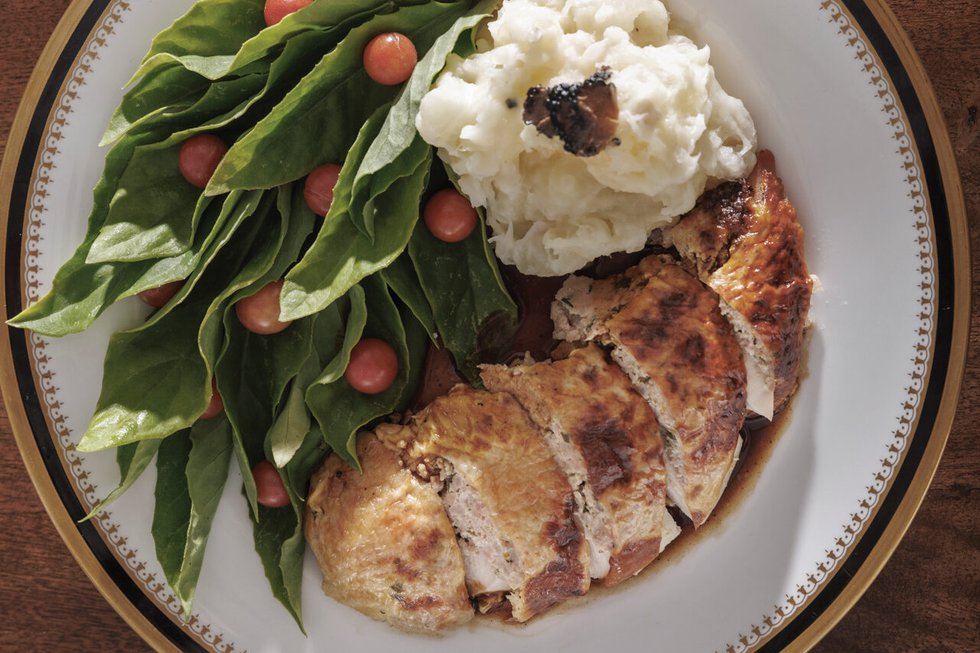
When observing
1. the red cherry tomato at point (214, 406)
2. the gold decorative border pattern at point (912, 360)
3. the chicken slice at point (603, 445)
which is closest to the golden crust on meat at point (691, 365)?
the chicken slice at point (603, 445)

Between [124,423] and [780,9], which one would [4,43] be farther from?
[780,9]

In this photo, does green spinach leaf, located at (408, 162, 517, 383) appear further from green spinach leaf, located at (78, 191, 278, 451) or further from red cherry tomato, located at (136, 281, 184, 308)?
red cherry tomato, located at (136, 281, 184, 308)

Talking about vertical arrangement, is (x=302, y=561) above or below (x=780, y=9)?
below

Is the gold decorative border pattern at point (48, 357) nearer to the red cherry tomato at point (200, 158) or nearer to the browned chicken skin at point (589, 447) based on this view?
the red cherry tomato at point (200, 158)

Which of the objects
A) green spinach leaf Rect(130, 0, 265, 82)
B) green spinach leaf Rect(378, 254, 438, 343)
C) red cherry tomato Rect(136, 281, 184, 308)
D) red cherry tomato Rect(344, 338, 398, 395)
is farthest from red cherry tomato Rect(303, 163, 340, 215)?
red cherry tomato Rect(136, 281, 184, 308)

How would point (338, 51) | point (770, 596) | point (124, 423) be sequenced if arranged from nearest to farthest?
point (338, 51) < point (124, 423) < point (770, 596)

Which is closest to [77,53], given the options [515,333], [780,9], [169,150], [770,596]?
[169,150]

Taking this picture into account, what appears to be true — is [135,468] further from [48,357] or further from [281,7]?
[281,7]

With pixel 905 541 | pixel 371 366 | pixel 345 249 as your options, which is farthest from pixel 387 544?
pixel 905 541
